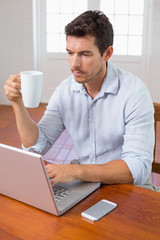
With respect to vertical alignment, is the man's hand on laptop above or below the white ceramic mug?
below

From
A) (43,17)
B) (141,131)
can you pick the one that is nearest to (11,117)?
(43,17)

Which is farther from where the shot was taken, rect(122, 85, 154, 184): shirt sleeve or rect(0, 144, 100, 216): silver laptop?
rect(122, 85, 154, 184): shirt sleeve

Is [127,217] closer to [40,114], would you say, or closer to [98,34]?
[98,34]

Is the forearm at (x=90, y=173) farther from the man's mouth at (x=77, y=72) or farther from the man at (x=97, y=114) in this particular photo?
the man's mouth at (x=77, y=72)

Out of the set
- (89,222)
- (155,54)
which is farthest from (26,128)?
(155,54)

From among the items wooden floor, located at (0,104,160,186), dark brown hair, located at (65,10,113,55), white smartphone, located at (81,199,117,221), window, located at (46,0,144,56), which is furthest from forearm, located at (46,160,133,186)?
window, located at (46,0,144,56)

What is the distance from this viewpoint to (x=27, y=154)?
96cm

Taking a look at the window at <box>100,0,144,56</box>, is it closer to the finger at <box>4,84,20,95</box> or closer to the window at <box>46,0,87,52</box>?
the window at <box>46,0,87,52</box>

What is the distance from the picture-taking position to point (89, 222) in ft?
3.36

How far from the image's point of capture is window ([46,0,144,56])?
479cm

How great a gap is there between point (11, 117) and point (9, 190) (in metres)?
3.44

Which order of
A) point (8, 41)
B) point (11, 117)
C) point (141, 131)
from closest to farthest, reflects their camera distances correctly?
1. point (141, 131)
2. point (11, 117)
3. point (8, 41)

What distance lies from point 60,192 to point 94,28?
0.72 meters

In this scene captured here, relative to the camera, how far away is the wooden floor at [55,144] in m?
3.27
